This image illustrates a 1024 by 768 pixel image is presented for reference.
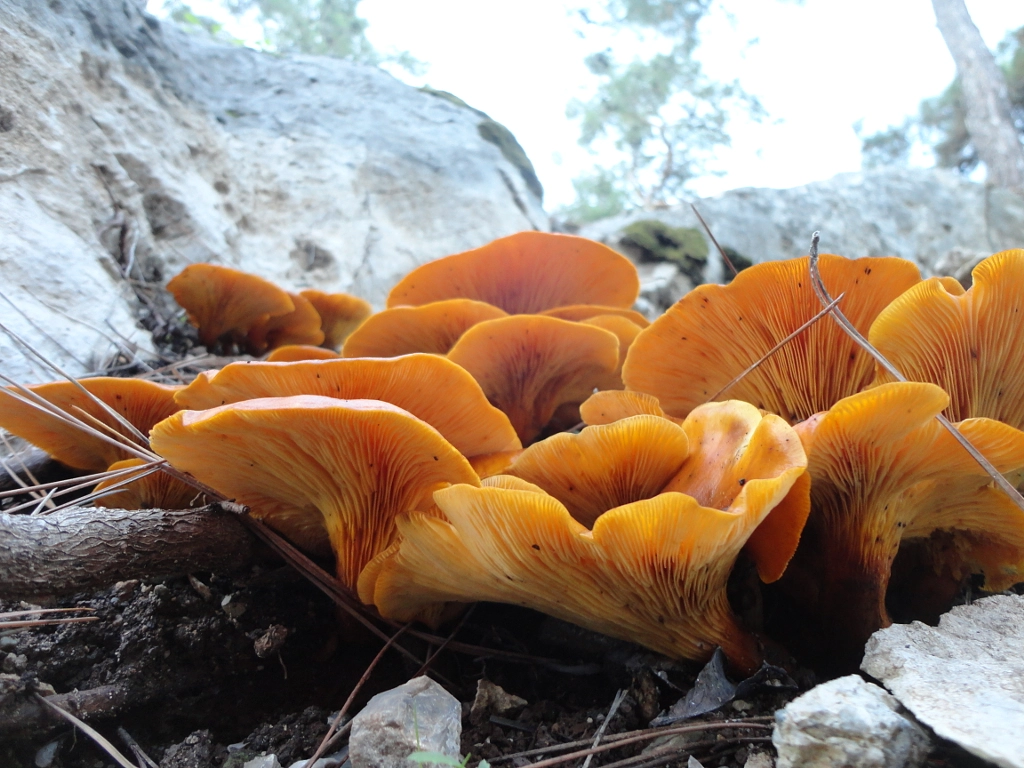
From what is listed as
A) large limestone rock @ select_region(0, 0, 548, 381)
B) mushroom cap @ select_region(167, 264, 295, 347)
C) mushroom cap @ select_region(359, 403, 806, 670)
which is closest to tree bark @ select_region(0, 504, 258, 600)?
mushroom cap @ select_region(359, 403, 806, 670)

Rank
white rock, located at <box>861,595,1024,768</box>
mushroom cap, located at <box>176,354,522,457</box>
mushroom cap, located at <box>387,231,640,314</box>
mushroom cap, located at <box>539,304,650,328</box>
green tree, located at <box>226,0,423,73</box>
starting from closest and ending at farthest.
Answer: white rock, located at <box>861,595,1024,768</box> → mushroom cap, located at <box>176,354,522,457</box> → mushroom cap, located at <box>539,304,650,328</box> → mushroom cap, located at <box>387,231,640,314</box> → green tree, located at <box>226,0,423,73</box>

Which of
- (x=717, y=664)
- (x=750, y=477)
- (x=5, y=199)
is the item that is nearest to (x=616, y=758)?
(x=717, y=664)

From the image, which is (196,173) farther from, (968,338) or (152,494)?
(968,338)

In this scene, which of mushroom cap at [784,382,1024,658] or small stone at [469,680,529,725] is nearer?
mushroom cap at [784,382,1024,658]

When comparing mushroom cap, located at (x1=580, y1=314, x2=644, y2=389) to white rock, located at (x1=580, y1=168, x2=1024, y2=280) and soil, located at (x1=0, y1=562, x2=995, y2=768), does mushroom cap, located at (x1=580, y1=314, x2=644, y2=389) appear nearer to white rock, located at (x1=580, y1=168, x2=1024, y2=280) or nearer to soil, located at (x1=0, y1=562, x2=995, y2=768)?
soil, located at (x1=0, y1=562, x2=995, y2=768)

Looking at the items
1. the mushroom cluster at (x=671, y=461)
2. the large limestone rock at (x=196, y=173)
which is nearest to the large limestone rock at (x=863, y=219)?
the large limestone rock at (x=196, y=173)

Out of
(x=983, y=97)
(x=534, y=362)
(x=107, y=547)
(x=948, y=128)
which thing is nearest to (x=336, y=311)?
(x=534, y=362)

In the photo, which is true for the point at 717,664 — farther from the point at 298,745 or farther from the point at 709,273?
the point at 709,273
